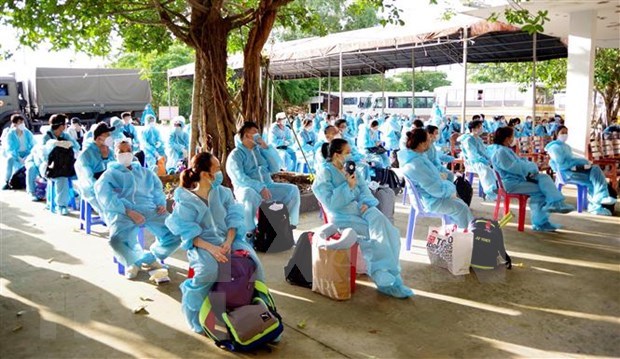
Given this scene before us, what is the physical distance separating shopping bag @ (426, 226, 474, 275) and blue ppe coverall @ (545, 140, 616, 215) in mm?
3229

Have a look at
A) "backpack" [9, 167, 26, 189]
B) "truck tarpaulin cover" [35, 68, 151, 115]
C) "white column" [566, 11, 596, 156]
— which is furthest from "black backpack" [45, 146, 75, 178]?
"truck tarpaulin cover" [35, 68, 151, 115]

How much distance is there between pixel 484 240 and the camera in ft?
16.7

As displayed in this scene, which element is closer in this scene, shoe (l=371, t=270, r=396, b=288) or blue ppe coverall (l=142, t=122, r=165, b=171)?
shoe (l=371, t=270, r=396, b=288)

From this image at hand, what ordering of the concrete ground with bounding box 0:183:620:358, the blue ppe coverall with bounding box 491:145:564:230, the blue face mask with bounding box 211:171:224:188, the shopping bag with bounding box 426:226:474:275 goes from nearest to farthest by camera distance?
the concrete ground with bounding box 0:183:620:358
the blue face mask with bounding box 211:171:224:188
the shopping bag with bounding box 426:226:474:275
the blue ppe coverall with bounding box 491:145:564:230

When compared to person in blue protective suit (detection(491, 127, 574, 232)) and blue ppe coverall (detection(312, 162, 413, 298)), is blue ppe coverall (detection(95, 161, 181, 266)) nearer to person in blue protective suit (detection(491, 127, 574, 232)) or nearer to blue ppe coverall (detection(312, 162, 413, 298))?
blue ppe coverall (detection(312, 162, 413, 298))

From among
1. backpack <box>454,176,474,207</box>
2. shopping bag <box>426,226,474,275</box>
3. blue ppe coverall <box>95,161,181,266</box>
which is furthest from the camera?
backpack <box>454,176,474,207</box>

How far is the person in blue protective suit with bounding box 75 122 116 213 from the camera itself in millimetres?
5805

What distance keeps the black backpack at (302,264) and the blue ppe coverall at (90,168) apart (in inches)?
85.3

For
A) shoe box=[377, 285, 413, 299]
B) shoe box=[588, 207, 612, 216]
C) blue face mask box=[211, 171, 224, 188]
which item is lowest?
shoe box=[377, 285, 413, 299]

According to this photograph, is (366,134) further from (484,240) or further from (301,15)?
(484,240)

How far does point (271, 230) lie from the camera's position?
232 inches

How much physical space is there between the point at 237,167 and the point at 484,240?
2667 millimetres

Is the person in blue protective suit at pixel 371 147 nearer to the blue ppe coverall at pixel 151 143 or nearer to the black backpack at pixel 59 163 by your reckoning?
the blue ppe coverall at pixel 151 143

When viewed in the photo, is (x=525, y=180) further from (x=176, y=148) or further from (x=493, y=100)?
(x=493, y=100)
